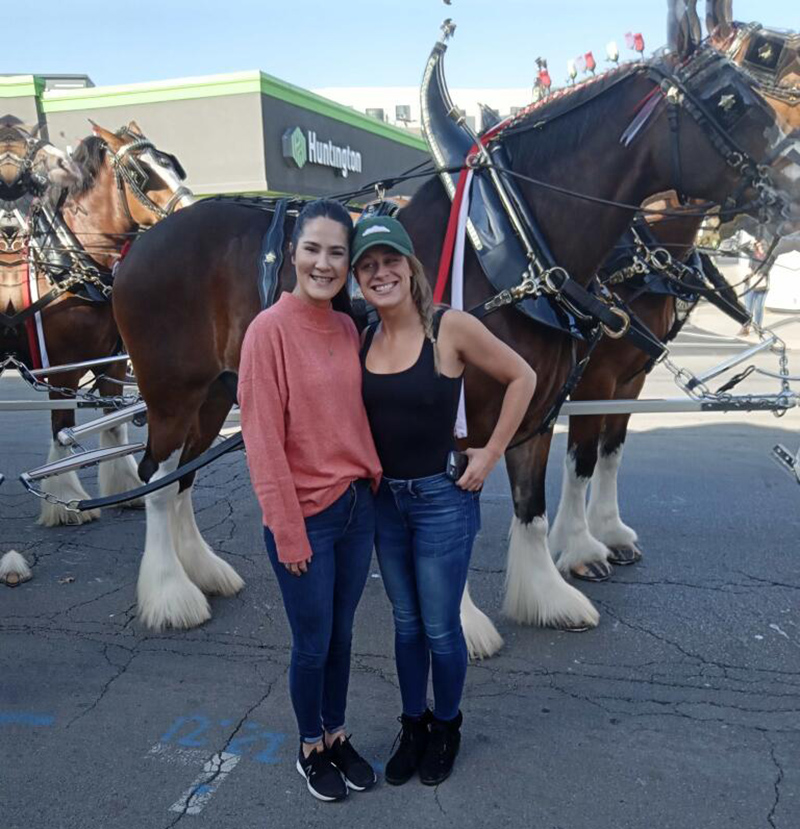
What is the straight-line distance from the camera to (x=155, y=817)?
2453mm

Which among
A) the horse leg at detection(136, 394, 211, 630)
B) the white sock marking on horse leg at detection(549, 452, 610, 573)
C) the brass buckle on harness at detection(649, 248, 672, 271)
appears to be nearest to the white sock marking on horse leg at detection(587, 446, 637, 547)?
the white sock marking on horse leg at detection(549, 452, 610, 573)

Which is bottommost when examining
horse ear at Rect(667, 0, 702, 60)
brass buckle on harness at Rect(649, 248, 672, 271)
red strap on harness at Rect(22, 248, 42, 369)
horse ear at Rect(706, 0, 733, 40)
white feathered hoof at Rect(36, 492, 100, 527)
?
white feathered hoof at Rect(36, 492, 100, 527)

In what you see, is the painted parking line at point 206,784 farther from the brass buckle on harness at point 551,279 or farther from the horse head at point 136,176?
the horse head at point 136,176

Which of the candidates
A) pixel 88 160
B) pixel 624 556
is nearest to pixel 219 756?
pixel 624 556

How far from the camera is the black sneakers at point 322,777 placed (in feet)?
8.22

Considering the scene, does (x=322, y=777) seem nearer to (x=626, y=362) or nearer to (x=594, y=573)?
(x=594, y=573)

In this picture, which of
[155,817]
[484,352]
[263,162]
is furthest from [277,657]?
[263,162]

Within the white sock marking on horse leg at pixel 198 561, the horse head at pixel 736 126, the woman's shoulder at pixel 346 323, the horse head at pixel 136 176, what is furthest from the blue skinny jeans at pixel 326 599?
the horse head at pixel 136 176

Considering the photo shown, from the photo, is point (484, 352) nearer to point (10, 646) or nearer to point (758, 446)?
point (10, 646)

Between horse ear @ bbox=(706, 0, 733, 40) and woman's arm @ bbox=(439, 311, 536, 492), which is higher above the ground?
horse ear @ bbox=(706, 0, 733, 40)

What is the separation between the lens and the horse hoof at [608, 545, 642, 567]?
177 inches

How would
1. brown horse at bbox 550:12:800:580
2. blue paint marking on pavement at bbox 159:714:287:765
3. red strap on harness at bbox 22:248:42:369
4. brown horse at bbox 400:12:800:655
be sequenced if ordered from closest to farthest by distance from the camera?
blue paint marking on pavement at bbox 159:714:287:765 < brown horse at bbox 400:12:800:655 < brown horse at bbox 550:12:800:580 < red strap on harness at bbox 22:248:42:369

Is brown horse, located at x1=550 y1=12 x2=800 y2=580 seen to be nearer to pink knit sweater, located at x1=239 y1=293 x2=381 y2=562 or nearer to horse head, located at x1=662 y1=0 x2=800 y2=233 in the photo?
horse head, located at x1=662 y1=0 x2=800 y2=233

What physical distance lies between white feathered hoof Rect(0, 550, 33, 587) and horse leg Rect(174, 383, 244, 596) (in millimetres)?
903
